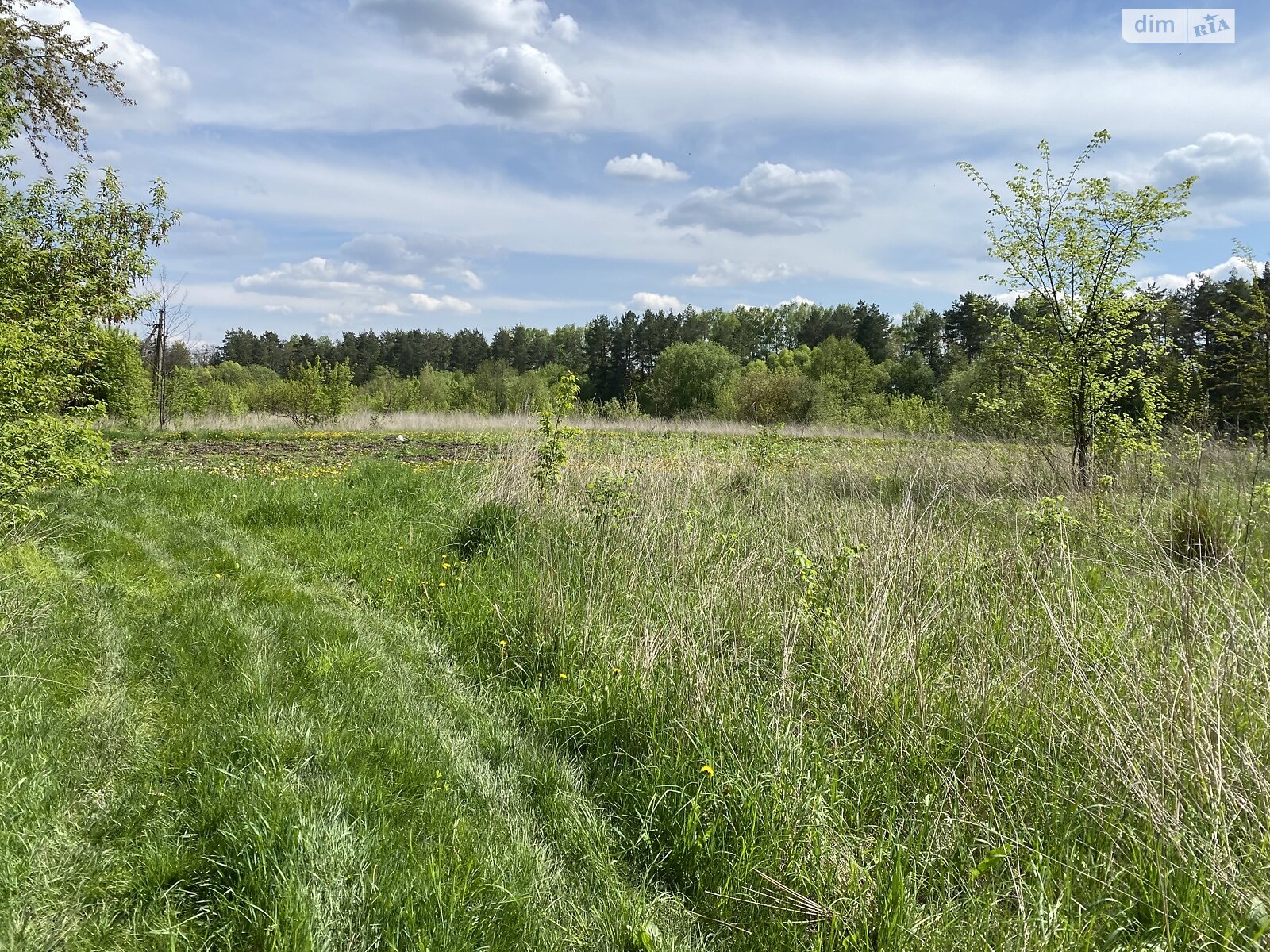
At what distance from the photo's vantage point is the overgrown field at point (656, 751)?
2.13m

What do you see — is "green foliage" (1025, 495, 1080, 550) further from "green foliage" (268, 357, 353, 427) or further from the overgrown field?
"green foliage" (268, 357, 353, 427)

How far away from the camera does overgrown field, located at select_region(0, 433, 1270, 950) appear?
2.13 m

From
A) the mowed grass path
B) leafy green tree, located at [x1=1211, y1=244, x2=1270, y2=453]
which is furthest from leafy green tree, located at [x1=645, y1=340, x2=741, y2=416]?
the mowed grass path

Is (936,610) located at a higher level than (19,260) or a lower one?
lower

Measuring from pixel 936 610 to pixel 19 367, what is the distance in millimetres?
6476

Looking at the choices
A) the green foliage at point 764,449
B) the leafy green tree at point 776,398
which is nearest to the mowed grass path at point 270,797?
the green foliage at point 764,449

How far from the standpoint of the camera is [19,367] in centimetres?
492

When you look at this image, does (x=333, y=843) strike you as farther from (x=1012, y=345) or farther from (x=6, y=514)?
(x=1012, y=345)

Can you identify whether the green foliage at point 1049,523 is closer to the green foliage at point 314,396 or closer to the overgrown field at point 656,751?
the overgrown field at point 656,751

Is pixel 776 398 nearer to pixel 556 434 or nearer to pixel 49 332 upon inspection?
pixel 556 434

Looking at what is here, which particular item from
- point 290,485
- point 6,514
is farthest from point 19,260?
point 290,485

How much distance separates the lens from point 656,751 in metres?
3.08

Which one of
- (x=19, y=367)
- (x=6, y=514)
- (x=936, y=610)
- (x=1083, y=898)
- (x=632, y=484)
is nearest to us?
(x=1083, y=898)

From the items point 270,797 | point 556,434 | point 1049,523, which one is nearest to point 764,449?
point 556,434
